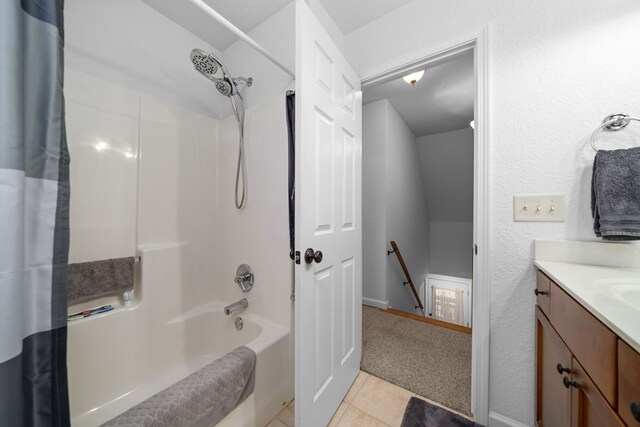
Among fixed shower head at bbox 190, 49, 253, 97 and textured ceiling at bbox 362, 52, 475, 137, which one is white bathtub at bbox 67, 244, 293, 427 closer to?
fixed shower head at bbox 190, 49, 253, 97

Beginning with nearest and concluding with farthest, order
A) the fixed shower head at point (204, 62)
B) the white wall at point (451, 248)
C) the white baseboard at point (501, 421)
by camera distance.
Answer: the white baseboard at point (501, 421) → the fixed shower head at point (204, 62) → the white wall at point (451, 248)

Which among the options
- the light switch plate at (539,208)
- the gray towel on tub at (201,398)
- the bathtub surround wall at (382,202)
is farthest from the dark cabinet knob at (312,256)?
the bathtub surround wall at (382,202)

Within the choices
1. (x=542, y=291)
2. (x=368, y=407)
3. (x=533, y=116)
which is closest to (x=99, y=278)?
(x=368, y=407)

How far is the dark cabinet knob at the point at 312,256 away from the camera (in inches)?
36.5

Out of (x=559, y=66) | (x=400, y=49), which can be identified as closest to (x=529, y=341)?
(x=559, y=66)

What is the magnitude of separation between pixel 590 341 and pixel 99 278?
1959 millimetres

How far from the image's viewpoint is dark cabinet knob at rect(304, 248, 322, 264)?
928mm

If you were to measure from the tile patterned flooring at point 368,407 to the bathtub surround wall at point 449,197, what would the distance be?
11.4ft

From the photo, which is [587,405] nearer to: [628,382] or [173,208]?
[628,382]

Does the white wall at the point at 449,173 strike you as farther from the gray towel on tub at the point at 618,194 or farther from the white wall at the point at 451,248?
the gray towel on tub at the point at 618,194

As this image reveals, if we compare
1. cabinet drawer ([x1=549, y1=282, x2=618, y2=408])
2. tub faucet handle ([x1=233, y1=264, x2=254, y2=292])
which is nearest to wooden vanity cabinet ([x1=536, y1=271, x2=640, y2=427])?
cabinet drawer ([x1=549, y1=282, x2=618, y2=408])

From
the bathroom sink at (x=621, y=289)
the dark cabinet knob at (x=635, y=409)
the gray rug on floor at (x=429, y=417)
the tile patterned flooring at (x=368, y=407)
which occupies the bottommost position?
the tile patterned flooring at (x=368, y=407)

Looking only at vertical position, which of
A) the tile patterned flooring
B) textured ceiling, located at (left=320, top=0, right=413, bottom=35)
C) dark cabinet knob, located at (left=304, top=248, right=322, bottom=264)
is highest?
textured ceiling, located at (left=320, top=0, right=413, bottom=35)

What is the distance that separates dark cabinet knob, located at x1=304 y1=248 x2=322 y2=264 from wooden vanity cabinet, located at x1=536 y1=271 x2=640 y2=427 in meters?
0.81
